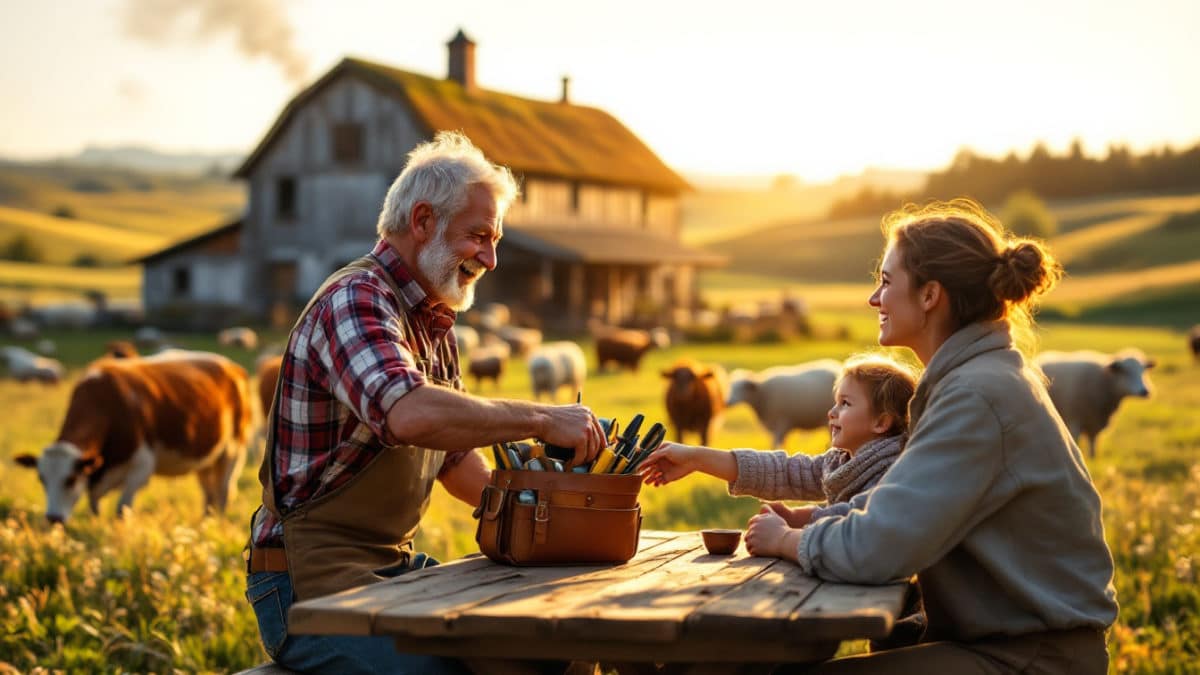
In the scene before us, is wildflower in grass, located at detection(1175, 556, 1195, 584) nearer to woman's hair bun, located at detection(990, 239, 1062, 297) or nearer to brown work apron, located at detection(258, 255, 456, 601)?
woman's hair bun, located at detection(990, 239, 1062, 297)

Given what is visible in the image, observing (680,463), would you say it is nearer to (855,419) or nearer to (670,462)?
(670,462)

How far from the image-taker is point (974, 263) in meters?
3.87

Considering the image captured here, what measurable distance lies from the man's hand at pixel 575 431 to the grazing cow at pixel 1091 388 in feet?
45.2

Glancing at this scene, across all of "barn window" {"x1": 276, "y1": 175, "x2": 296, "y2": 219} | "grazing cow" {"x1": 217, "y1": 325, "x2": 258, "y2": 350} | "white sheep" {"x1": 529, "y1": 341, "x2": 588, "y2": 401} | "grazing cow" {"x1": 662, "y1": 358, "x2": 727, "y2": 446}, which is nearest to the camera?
"grazing cow" {"x1": 662, "y1": 358, "x2": 727, "y2": 446}

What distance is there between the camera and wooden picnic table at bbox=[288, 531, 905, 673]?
311 centimetres

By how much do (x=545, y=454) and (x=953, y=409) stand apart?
4.19 feet

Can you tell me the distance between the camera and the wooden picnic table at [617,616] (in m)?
3.11

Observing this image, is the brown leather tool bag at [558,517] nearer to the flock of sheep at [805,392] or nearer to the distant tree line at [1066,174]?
the flock of sheep at [805,392]

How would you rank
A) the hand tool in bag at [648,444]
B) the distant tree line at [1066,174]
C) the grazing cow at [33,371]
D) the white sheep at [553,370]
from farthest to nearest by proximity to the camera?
the distant tree line at [1066,174] → the grazing cow at [33,371] → the white sheep at [553,370] → the hand tool in bag at [648,444]

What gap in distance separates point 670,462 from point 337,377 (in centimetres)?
128

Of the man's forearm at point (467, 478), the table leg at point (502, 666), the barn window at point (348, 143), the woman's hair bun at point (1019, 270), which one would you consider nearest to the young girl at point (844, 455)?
the woman's hair bun at point (1019, 270)

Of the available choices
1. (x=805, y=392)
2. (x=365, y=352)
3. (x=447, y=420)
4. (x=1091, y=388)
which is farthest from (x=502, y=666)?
(x=1091, y=388)

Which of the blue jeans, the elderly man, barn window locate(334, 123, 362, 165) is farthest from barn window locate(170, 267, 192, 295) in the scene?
the blue jeans

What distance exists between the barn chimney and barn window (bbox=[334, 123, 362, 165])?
5.09 m
